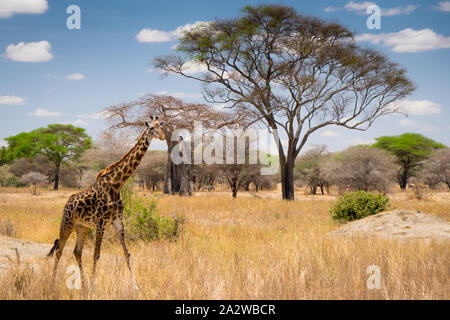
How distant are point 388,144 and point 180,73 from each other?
29.9 metres

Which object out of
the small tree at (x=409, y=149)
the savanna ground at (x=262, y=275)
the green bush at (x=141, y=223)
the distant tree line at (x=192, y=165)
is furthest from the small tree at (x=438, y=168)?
the green bush at (x=141, y=223)

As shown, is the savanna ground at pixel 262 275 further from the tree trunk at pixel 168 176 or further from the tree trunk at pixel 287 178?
the tree trunk at pixel 168 176

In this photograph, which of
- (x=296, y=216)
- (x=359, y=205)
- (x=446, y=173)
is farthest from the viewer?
(x=446, y=173)

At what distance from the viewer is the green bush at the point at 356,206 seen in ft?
39.7

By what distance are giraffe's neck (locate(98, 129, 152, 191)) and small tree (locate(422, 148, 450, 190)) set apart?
3904cm

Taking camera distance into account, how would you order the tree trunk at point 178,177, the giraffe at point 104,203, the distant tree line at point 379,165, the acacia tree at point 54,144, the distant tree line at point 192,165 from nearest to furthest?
1. the giraffe at point 104,203
2. the tree trunk at point 178,177
3. the distant tree line at point 379,165
4. the distant tree line at point 192,165
5. the acacia tree at point 54,144

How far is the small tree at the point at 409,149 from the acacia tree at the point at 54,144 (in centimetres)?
3664

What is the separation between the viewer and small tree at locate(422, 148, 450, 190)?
118 feet

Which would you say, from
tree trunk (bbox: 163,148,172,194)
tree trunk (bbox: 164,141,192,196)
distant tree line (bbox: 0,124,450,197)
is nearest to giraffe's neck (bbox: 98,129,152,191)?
tree trunk (bbox: 164,141,192,196)

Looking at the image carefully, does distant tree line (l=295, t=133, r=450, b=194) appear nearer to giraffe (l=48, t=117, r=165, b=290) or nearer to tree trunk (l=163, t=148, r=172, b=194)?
tree trunk (l=163, t=148, r=172, b=194)

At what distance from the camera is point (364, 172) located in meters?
31.2

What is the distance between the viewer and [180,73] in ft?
80.8
